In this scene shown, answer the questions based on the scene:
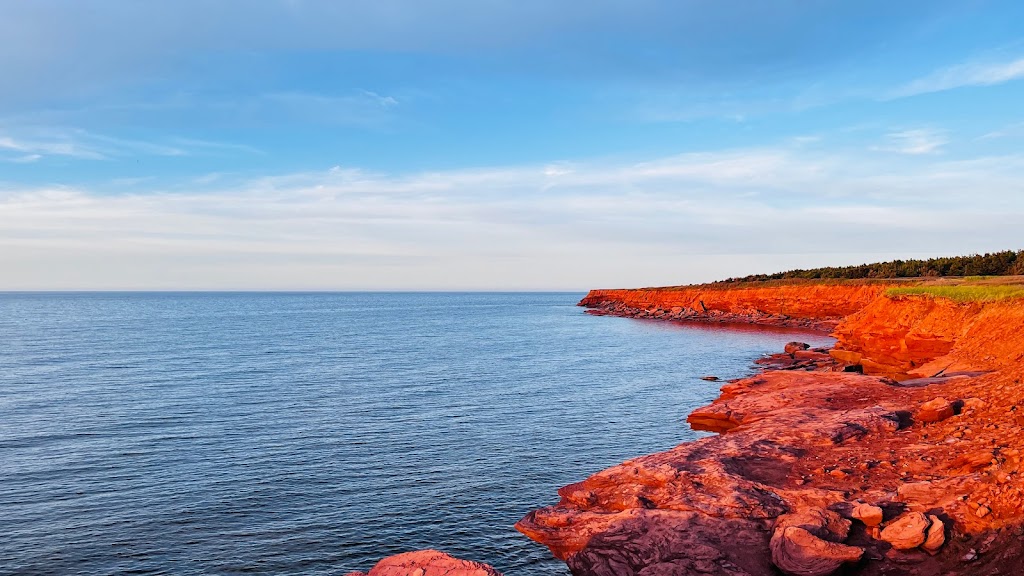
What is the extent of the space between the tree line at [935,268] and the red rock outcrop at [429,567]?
8437 cm

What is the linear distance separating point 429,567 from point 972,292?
43.8 metres

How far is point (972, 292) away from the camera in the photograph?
137 feet

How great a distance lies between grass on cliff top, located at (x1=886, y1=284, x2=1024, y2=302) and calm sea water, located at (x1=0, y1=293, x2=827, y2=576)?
1689 cm

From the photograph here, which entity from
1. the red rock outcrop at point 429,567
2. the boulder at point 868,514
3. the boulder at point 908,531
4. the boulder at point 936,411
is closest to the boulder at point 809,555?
the boulder at point 908,531

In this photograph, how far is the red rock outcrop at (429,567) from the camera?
12020mm

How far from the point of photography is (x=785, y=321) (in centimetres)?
11475

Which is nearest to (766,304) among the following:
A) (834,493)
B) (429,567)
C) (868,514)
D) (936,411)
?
(936,411)

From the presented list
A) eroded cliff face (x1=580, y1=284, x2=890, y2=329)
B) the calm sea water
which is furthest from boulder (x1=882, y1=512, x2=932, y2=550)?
eroded cliff face (x1=580, y1=284, x2=890, y2=329)

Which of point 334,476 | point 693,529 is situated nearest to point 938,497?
point 693,529

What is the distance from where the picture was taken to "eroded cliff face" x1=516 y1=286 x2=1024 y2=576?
16.5 m

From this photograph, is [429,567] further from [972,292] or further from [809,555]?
[972,292]

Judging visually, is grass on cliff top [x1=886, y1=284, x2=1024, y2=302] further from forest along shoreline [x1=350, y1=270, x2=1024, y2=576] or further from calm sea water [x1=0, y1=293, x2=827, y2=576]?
calm sea water [x1=0, y1=293, x2=827, y2=576]

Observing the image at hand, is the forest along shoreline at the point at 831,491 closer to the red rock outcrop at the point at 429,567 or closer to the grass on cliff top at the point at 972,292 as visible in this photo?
the red rock outcrop at the point at 429,567

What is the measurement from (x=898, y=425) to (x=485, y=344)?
6915cm
